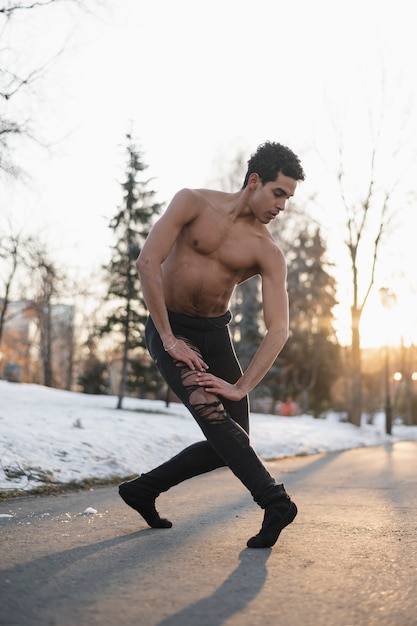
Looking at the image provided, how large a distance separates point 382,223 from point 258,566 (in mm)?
24274

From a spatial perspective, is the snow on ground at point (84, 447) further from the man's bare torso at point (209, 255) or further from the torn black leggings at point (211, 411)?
the man's bare torso at point (209, 255)

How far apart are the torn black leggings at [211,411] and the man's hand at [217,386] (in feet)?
0.10

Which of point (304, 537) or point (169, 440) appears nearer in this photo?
point (304, 537)

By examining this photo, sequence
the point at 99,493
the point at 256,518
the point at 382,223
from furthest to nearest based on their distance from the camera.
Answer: the point at 382,223, the point at 99,493, the point at 256,518

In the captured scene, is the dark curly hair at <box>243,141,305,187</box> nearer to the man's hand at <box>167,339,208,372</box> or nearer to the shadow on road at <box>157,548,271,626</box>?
the man's hand at <box>167,339,208,372</box>

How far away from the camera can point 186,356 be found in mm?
3807

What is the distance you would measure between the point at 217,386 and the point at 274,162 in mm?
1155

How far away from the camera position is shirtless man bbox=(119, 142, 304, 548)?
3746 mm

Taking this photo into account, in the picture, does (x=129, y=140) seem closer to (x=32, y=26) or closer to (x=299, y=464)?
(x=32, y=26)

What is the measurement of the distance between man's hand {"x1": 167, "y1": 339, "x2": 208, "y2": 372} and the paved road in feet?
2.88

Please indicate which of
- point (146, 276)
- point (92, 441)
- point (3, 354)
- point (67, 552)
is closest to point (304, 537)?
point (67, 552)

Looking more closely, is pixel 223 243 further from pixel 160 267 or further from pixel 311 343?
pixel 311 343

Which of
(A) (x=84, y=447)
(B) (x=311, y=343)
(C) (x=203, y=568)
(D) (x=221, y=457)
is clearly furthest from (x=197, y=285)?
(B) (x=311, y=343)

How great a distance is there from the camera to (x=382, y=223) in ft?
86.6
